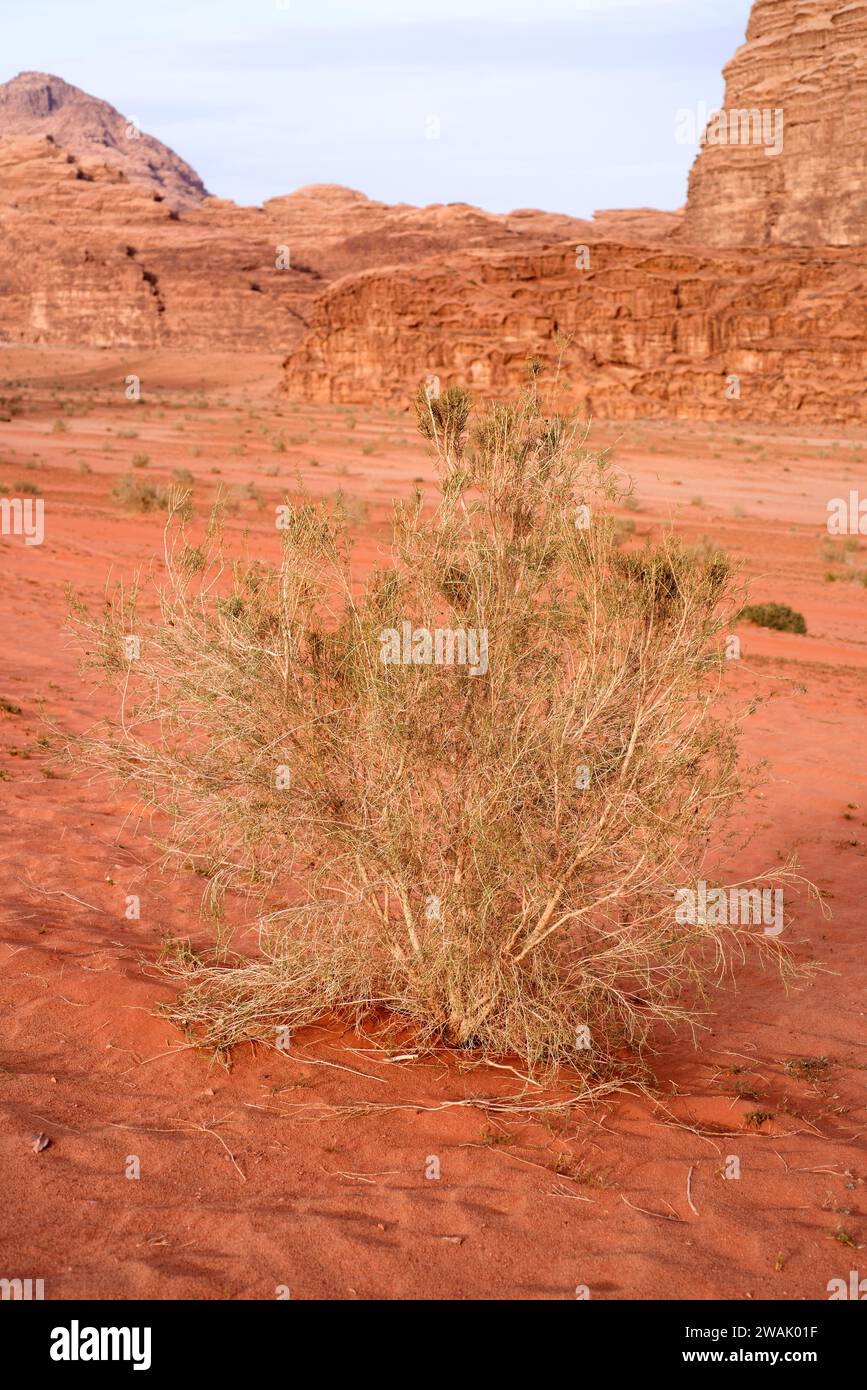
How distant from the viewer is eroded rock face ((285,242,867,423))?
44.3 m

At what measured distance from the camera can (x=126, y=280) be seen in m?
81.2

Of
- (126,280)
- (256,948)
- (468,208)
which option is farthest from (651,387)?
(468,208)

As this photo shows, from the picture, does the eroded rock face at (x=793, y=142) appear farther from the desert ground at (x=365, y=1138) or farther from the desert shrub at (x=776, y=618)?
the desert ground at (x=365, y=1138)

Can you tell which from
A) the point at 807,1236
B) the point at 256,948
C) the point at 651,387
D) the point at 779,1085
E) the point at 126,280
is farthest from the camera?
the point at 126,280

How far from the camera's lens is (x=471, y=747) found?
162 inches

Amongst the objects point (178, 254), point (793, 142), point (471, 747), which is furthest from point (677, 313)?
point (178, 254)

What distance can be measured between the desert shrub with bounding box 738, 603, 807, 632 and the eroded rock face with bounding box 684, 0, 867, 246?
42.3m

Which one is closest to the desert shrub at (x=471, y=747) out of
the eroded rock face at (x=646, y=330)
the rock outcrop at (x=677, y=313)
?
the rock outcrop at (x=677, y=313)

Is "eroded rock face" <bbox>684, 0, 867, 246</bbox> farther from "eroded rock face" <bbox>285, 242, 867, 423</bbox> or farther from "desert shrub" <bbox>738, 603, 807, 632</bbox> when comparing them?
"desert shrub" <bbox>738, 603, 807, 632</bbox>

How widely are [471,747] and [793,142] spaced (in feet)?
197

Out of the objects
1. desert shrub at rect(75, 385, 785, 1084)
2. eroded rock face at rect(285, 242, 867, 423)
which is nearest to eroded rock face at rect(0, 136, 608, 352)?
eroded rock face at rect(285, 242, 867, 423)

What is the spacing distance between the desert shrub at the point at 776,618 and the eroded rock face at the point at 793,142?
42.3 meters
